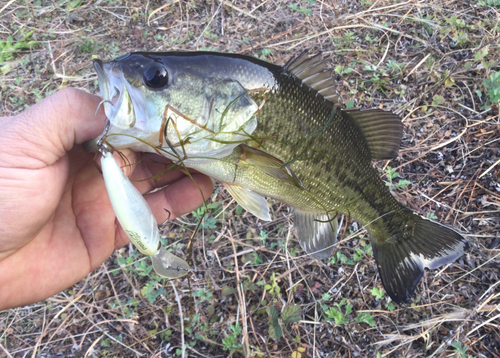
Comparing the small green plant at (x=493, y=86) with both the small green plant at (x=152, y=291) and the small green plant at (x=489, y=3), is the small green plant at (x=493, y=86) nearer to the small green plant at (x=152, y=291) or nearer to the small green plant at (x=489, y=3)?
the small green plant at (x=489, y=3)

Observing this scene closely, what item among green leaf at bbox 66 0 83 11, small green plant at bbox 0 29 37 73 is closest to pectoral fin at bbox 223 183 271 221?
small green plant at bbox 0 29 37 73

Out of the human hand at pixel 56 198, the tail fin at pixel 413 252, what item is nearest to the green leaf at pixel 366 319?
the tail fin at pixel 413 252

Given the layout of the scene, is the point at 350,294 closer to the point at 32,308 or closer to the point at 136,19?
the point at 32,308

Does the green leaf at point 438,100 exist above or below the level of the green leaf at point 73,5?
above

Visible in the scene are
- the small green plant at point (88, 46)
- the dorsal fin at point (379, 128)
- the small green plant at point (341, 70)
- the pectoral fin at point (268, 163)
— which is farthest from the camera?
the small green plant at point (88, 46)

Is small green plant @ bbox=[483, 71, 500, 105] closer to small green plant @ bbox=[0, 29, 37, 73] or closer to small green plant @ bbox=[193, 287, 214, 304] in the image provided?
small green plant @ bbox=[193, 287, 214, 304]

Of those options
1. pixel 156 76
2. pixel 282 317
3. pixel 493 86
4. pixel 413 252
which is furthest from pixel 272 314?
pixel 493 86

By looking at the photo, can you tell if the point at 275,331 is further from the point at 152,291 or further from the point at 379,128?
the point at 379,128
